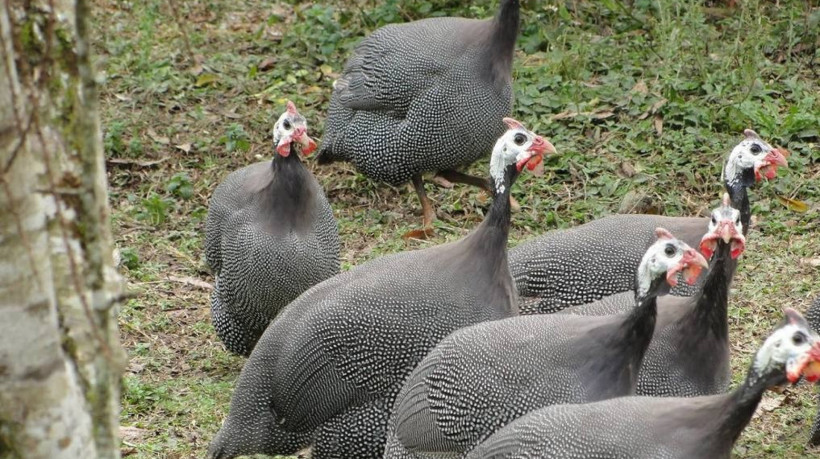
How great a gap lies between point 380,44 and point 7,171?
17.1 ft

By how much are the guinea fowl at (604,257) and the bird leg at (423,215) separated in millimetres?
1777

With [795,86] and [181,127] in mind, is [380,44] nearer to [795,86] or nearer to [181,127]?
[181,127]

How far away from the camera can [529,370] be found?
13.6 feet

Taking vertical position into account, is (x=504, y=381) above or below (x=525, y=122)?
above

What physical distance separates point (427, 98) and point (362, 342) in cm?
264

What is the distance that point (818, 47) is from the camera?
26.8ft

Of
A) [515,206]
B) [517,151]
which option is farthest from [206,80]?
[517,151]

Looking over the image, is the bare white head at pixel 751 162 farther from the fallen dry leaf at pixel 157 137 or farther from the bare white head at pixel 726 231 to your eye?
the fallen dry leaf at pixel 157 137

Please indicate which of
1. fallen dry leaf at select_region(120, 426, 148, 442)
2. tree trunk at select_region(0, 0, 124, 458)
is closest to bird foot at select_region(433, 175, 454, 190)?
fallen dry leaf at select_region(120, 426, 148, 442)

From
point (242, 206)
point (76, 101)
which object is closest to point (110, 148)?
point (242, 206)

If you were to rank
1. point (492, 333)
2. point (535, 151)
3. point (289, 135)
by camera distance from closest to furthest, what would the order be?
point (492, 333) → point (535, 151) → point (289, 135)

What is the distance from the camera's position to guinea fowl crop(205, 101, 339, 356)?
5.57 m

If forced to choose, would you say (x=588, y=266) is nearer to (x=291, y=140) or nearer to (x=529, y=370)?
(x=529, y=370)

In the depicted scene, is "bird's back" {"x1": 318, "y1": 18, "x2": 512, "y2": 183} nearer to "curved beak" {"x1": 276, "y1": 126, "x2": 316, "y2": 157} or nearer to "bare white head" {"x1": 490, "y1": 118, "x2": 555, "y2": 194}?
"curved beak" {"x1": 276, "y1": 126, "x2": 316, "y2": 157}
